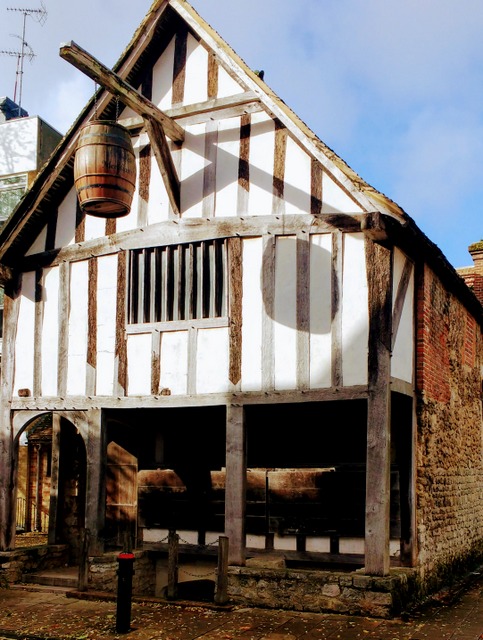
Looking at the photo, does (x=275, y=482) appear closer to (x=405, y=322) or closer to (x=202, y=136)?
(x=405, y=322)

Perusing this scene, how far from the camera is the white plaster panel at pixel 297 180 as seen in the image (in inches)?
399

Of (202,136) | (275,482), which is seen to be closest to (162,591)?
(275,482)

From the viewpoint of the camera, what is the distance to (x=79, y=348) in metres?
11.6

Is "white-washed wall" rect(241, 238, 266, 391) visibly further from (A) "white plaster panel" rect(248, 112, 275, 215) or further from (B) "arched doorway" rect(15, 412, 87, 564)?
(B) "arched doorway" rect(15, 412, 87, 564)

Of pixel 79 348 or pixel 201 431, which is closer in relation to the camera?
pixel 79 348

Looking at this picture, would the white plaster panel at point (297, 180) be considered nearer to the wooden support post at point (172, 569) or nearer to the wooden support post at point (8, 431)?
the wooden support post at point (172, 569)

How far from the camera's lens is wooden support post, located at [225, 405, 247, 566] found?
9.91 metres

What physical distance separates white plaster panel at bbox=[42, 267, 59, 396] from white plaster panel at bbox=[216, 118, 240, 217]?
3.18 meters

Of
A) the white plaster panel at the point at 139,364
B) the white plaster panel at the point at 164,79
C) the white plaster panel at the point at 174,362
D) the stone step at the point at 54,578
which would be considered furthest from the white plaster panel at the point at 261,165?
the stone step at the point at 54,578

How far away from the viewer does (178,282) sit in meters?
10.9

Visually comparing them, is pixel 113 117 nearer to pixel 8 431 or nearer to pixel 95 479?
pixel 8 431

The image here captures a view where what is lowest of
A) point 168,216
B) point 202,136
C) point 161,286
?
point 161,286

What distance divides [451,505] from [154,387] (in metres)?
5.25

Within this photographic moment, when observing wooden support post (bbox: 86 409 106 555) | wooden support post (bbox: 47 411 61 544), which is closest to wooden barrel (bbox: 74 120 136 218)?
wooden support post (bbox: 86 409 106 555)
